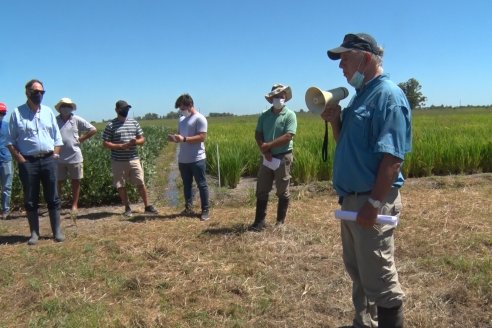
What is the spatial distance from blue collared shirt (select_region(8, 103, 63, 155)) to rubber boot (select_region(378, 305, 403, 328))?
4391 mm

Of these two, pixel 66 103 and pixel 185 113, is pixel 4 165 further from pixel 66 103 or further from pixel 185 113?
pixel 185 113

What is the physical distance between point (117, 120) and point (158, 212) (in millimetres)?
1593

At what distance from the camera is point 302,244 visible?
525 cm

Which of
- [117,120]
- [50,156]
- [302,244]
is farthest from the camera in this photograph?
[117,120]

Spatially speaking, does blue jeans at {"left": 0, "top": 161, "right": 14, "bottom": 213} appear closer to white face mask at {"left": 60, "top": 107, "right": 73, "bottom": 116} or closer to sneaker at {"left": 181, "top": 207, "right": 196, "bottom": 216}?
white face mask at {"left": 60, "top": 107, "right": 73, "bottom": 116}

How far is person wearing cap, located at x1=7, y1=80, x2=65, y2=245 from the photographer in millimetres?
5430

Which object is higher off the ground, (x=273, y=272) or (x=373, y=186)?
(x=373, y=186)

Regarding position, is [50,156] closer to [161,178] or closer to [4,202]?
[4,202]

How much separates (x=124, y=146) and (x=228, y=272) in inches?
Answer: 130

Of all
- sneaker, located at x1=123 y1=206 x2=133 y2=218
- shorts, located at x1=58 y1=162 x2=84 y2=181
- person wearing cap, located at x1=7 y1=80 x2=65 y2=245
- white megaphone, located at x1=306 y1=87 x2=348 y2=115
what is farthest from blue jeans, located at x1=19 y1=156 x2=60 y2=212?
white megaphone, located at x1=306 y1=87 x2=348 y2=115

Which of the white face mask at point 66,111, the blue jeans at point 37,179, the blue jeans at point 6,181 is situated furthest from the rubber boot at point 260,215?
the blue jeans at point 6,181

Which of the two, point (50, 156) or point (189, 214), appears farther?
point (189, 214)

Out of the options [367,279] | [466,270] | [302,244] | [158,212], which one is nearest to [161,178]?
[158,212]

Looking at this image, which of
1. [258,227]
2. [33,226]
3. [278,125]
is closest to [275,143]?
[278,125]
